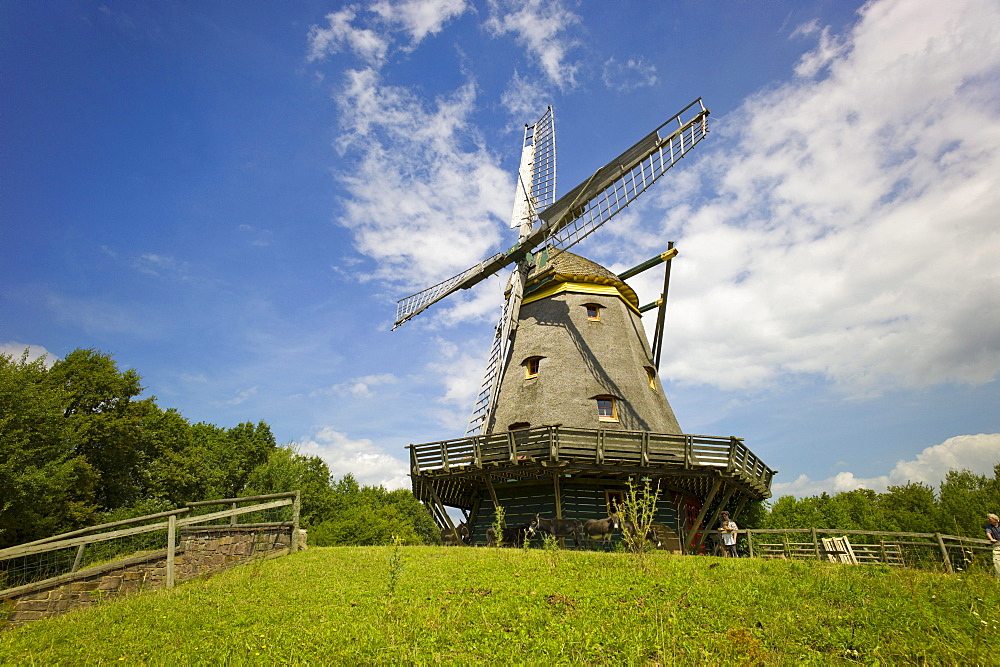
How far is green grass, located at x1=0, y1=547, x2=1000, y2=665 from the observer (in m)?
5.45

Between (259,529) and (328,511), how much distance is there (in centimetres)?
3533

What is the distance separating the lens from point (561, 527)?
46.6ft

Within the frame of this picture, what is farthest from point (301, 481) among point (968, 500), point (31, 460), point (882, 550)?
point (968, 500)

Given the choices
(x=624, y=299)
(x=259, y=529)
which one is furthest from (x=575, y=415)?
(x=259, y=529)

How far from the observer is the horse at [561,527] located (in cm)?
1416

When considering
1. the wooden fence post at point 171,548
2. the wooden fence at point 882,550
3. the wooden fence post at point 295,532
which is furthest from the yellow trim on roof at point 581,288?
the wooden fence post at point 171,548

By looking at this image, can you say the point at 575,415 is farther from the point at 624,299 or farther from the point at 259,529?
the point at 259,529

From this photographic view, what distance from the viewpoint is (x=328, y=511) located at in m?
44.3

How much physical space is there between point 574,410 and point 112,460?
28.5 meters

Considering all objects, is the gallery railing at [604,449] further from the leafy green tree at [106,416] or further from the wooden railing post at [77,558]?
the leafy green tree at [106,416]

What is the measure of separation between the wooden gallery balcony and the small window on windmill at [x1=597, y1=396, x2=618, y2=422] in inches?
77.6

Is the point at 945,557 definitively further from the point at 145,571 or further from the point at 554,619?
the point at 145,571

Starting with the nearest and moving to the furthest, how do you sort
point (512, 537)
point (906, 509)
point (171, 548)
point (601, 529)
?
point (171, 548) → point (601, 529) → point (512, 537) → point (906, 509)

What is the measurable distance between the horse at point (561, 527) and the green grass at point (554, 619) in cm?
490
